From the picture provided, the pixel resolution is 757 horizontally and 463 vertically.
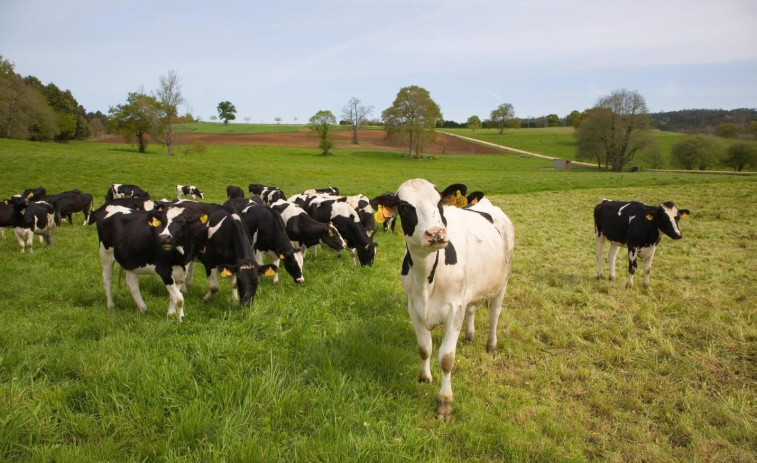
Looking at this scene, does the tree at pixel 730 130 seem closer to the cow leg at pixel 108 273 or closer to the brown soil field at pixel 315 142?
the brown soil field at pixel 315 142

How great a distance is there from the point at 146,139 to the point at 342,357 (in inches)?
2469

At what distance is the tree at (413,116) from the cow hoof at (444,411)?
195 ft

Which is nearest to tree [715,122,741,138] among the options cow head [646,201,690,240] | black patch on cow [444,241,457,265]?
cow head [646,201,690,240]

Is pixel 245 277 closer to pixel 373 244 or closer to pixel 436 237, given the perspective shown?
pixel 436 237

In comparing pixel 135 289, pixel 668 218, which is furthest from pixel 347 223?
pixel 668 218

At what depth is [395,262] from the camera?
1027 cm

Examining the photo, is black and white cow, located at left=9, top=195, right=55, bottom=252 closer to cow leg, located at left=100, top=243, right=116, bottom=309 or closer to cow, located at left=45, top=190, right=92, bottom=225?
cow, located at left=45, top=190, right=92, bottom=225

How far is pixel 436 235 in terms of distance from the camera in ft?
11.7

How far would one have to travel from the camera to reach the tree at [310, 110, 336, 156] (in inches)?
2506

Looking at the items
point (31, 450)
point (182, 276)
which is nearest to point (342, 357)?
point (31, 450)

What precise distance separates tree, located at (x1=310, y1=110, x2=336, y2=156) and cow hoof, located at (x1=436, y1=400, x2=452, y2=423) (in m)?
60.9

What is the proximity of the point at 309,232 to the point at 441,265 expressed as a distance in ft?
18.1

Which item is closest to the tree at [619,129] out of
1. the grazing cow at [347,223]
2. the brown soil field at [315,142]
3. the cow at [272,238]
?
the brown soil field at [315,142]

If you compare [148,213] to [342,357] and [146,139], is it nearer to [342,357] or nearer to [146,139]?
[342,357]
